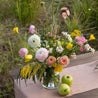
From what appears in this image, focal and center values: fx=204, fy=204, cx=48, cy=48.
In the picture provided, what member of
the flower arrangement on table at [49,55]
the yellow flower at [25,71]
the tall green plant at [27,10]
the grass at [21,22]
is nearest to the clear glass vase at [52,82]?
the flower arrangement on table at [49,55]

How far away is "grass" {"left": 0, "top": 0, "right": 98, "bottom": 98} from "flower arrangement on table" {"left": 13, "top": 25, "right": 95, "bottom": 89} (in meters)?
1.08

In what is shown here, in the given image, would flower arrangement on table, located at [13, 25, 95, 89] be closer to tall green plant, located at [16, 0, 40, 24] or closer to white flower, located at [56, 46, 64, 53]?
white flower, located at [56, 46, 64, 53]

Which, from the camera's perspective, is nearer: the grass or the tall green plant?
the grass

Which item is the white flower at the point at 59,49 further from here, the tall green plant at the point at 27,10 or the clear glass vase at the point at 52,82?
the tall green plant at the point at 27,10

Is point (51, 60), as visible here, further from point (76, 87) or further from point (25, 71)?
point (76, 87)

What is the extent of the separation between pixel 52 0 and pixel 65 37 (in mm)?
2362

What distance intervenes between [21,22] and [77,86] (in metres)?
1.94

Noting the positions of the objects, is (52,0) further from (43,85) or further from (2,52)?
(43,85)

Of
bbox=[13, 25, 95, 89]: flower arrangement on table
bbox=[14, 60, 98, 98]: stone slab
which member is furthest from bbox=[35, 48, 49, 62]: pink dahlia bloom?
bbox=[14, 60, 98, 98]: stone slab

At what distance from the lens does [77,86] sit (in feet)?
5.05

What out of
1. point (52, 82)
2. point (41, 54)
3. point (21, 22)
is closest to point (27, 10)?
point (21, 22)

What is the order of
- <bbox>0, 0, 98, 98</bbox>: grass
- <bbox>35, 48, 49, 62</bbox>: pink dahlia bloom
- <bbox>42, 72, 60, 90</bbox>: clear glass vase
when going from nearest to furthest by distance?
<bbox>35, 48, 49, 62</bbox>: pink dahlia bloom < <bbox>42, 72, 60, 90</bbox>: clear glass vase < <bbox>0, 0, 98, 98</bbox>: grass

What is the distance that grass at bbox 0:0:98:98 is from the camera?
252cm

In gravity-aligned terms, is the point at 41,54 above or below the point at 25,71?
above
